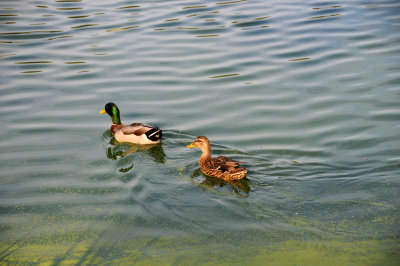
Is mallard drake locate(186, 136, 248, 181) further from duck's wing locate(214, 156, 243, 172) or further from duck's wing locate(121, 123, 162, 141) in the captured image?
duck's wing locate(121, 123, 162, 141)

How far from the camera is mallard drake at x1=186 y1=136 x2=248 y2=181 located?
267 inches

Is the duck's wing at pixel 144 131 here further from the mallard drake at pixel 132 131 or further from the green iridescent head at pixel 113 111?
the green iridescent head at pixel 113 111

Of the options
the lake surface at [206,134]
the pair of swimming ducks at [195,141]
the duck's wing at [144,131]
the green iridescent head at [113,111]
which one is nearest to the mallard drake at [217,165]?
the pair of swimming ducks at [195,141]

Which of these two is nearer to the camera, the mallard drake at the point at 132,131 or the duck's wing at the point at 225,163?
the duck's wing at the point at 225,163

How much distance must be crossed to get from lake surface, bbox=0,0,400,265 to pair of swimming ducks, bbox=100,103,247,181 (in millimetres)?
201

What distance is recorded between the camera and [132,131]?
8.45m

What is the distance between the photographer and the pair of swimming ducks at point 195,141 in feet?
22.5

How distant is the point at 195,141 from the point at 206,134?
891mm

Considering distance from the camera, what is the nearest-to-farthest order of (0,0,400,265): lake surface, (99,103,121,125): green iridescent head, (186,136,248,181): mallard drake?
1. (0,0,400,265): lake surface
2. (186,136,248,181): mallard drake
3. (99,103,121,125): green iridescent head

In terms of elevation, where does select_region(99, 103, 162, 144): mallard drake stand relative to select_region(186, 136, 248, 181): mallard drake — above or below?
above

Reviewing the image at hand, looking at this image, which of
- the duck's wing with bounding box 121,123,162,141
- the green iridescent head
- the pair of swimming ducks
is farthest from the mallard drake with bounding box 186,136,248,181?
the green iridescent head

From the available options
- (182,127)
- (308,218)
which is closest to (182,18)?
(182,127)

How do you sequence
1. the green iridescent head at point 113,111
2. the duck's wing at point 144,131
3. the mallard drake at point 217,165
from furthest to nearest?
the green iridescent head at point 113,111
the duck's wing at point 144,131
the mallard drake at point 217,165

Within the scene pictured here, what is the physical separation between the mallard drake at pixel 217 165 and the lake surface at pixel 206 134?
20cm
